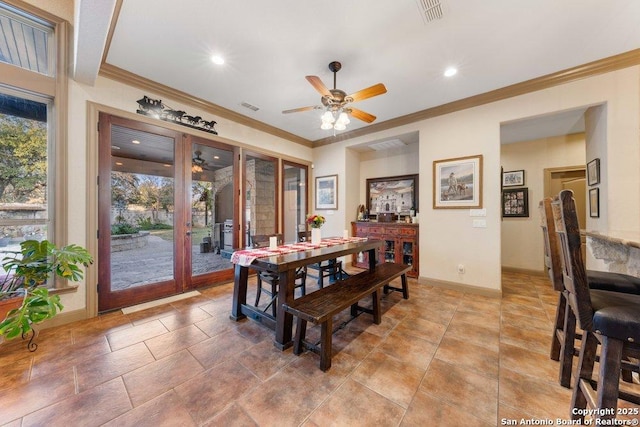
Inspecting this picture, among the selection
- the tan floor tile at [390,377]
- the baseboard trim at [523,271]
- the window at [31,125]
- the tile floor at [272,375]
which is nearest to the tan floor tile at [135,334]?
the tile floor at [272,375]

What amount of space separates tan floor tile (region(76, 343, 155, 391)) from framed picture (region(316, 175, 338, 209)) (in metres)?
3.95

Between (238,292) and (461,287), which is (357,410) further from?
(461,287)

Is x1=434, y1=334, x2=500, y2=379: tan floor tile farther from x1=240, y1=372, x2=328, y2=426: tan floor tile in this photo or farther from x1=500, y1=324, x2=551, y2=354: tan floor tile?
x1=240, y1=372, x2=328, y2=426: tan floor tile

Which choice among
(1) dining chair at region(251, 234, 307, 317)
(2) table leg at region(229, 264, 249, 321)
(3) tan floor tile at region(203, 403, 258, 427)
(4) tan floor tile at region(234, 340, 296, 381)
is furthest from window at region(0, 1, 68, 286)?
(3) tan floor tile at region(203, 403, 258, 427)

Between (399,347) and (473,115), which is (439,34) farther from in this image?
(399,347)

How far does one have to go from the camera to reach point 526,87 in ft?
10.1

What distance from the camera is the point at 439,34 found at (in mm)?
2258

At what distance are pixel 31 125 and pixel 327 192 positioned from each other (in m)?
4.35

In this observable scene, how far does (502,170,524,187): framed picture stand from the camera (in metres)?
4.62

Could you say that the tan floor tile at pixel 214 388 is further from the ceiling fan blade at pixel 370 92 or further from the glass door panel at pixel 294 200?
the glass door panel at pixel 294 200

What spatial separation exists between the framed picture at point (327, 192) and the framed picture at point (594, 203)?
12.7 ft

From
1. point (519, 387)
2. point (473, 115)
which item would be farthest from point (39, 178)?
point (473, 115)

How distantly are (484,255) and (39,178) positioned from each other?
5555mm

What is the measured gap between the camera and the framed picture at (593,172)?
2.88 meters
